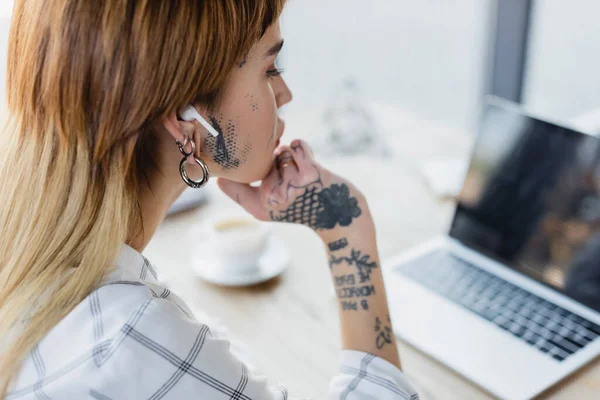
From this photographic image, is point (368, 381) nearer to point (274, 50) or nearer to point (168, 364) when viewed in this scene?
point (168, 364)

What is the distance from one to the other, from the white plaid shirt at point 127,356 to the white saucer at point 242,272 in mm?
349

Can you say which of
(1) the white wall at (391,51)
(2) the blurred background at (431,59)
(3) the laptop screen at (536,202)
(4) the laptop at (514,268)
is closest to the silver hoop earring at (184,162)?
(4) the laptop at (514,268)

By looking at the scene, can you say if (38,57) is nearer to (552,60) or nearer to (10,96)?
(10,96)

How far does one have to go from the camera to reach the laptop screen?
0.94 metres

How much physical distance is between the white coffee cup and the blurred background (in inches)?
17.6

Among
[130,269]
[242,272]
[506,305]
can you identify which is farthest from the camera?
[242,272]

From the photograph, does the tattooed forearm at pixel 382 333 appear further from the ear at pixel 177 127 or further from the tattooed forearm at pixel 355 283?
the ear at pixel 177 127

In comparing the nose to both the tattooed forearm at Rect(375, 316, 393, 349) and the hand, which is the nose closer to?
the hand

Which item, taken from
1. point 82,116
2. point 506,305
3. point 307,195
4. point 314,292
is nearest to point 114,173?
point 82,116

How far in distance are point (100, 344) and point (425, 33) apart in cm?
298

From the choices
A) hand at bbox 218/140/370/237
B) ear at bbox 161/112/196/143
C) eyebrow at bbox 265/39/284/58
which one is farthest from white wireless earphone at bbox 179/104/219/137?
hand at bbox 218/140/370/237

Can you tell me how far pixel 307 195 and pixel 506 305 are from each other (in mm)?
340

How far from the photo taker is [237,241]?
107 centimetres

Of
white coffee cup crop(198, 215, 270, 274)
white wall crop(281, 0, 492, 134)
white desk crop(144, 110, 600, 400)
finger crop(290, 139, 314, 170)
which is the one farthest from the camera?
white wall crop(281, 0, 492, 134)
